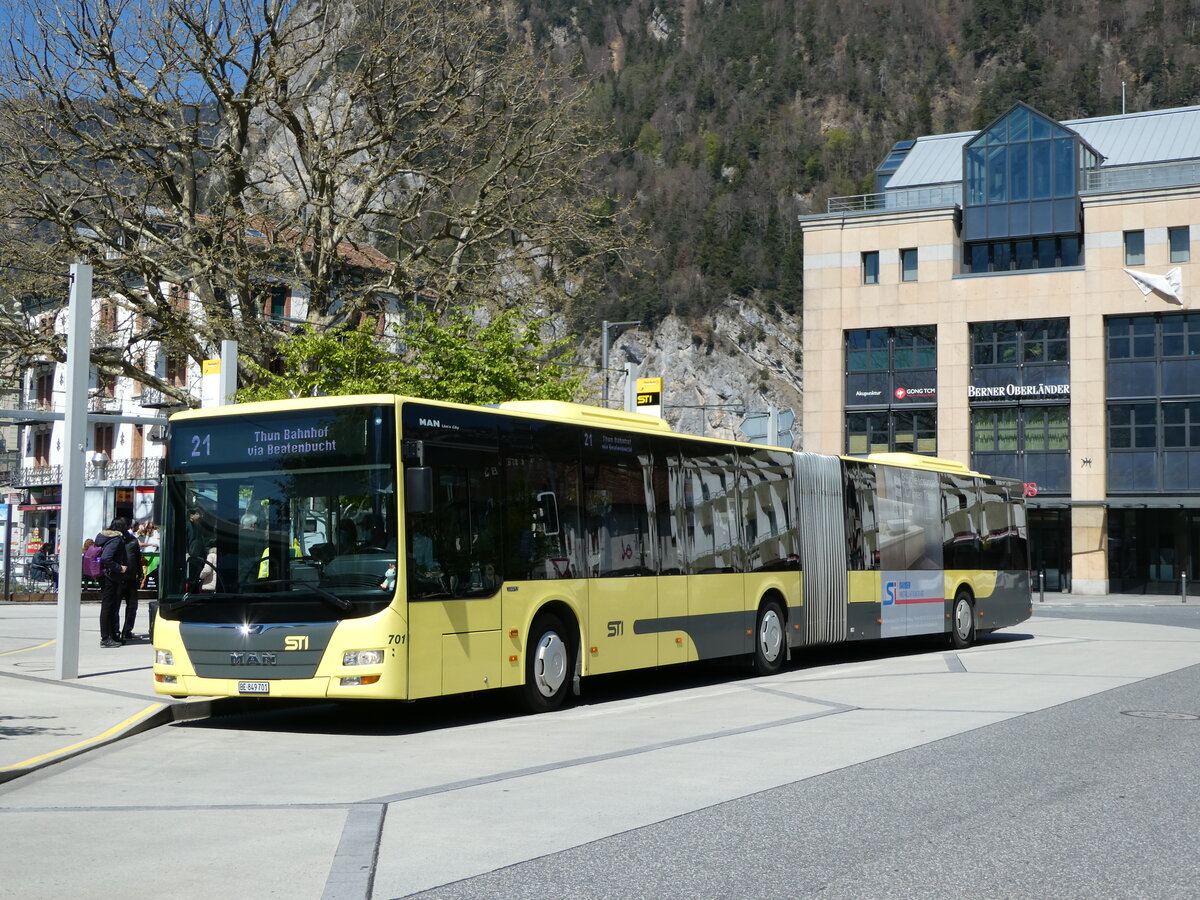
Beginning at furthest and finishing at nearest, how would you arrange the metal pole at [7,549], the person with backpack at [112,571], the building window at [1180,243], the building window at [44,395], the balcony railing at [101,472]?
the building window at [44,395], the balcony railing at [101,472], the building window at [1180,243], the metal pole at [7,549], the person with backpack at [112,571]

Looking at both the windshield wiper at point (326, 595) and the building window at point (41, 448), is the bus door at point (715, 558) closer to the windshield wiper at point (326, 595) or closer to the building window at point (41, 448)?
the windshield wiper at point (326, 595)

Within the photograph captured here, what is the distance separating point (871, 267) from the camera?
54.1m

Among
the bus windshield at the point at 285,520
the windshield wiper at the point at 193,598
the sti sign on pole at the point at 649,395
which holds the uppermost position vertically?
the sti sign on pole at the point at 649,395

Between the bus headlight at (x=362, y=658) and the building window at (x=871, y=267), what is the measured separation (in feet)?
147

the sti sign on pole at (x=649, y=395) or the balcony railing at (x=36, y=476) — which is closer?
the sti sign on pole at (x=649, y=395)

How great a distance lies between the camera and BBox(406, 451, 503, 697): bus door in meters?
11.7

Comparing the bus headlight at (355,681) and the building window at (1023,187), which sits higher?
the building window at (1023,187)

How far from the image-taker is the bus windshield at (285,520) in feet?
37.9

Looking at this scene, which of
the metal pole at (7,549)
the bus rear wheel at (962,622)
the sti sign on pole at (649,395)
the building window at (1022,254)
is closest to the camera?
the bus rear wheel at (962,622)

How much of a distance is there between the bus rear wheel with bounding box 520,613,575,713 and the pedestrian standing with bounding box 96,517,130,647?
750cm

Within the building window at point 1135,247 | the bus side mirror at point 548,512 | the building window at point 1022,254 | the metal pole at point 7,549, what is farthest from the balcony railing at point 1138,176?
the bus side mirror at point 548,512

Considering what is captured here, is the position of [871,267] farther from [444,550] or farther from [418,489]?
[418,489]

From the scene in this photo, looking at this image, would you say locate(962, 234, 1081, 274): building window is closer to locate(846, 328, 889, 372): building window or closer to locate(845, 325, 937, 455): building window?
locate(845, 325, 937, 455): building window

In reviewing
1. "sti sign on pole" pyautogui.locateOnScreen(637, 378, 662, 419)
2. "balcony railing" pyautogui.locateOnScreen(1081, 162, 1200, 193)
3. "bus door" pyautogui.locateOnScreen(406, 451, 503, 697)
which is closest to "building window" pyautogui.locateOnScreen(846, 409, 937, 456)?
"balcony railing" pyautogui.locateOnScreen(1081, 162, 1200, 193)
